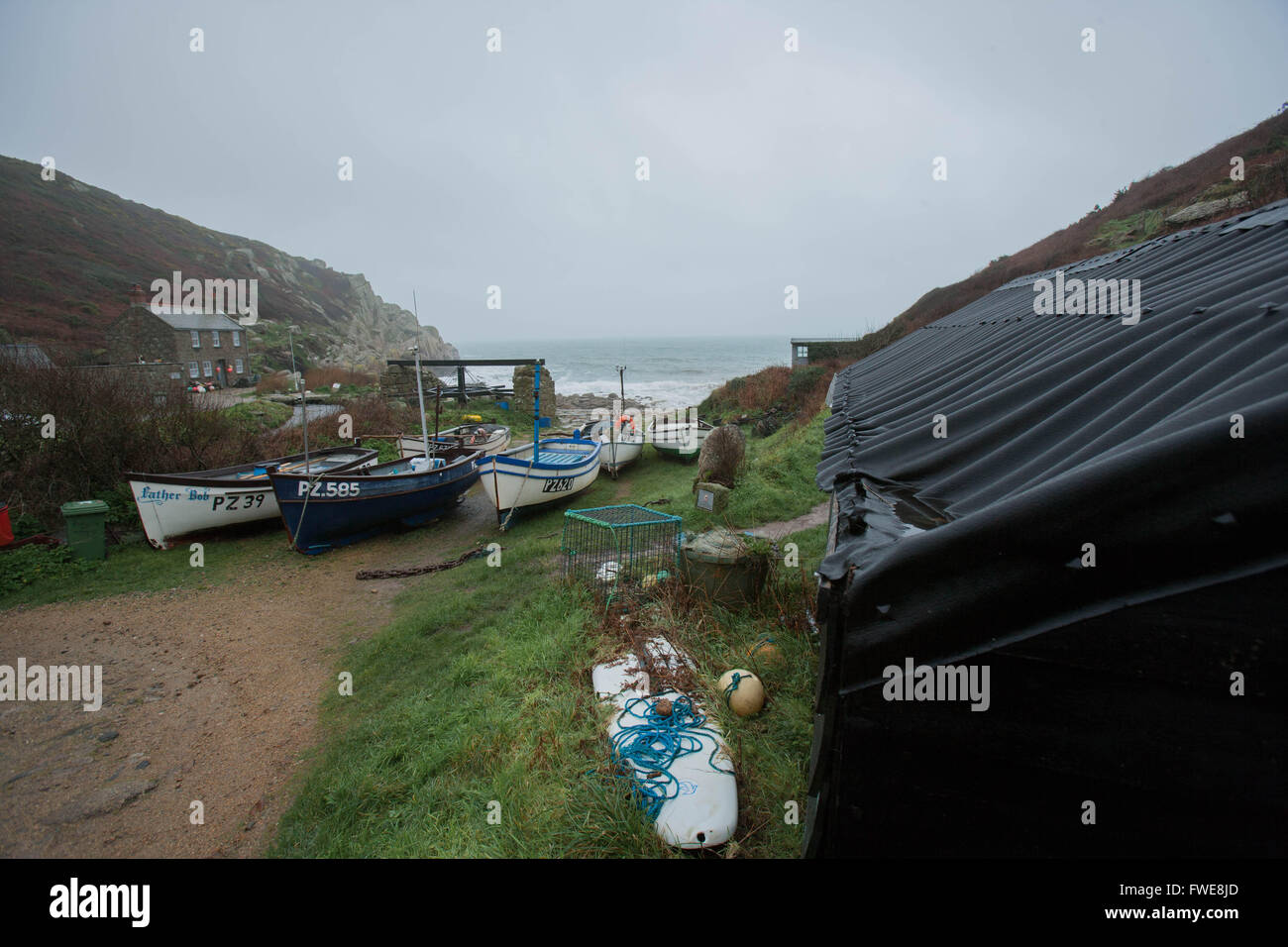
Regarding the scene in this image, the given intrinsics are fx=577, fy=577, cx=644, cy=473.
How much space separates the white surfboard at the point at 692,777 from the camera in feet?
12.7

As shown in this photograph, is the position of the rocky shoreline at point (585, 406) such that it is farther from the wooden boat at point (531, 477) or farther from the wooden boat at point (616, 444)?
the wooden boat at point (531, 477)

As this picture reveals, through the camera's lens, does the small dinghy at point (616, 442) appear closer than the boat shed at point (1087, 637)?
No

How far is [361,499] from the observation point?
12.6 metres

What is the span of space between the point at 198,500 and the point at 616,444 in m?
11.3

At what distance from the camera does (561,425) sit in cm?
2988

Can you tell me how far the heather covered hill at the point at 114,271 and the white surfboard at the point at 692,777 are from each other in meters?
35.9

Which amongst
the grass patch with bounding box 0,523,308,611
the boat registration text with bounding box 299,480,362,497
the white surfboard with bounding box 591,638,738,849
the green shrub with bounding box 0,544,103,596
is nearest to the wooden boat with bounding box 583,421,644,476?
the boat registration text with bounding box 299,480,362,497

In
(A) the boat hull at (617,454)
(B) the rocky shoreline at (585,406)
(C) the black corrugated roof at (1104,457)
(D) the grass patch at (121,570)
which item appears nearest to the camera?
(C) the black corrugated roof at (1104,457)

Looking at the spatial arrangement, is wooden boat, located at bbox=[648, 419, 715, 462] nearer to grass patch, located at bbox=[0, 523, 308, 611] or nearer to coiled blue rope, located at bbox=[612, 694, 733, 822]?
grass patch, located at bbox=[0, 523, 308, 611]

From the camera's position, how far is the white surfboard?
3.86 m

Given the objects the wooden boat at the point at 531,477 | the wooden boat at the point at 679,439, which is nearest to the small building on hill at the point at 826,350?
the wooden boat at the point at 679,439

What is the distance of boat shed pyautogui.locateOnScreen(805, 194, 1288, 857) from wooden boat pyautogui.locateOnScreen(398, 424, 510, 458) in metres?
15.9
